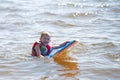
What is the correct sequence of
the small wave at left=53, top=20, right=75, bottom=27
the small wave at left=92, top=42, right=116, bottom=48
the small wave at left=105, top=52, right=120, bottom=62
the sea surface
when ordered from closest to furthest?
1. the sea surface
2. the small wave at left=105, top=52, right=120, bottom=62
3. the small wave at left=92, top=42, right=116, bottom=48
4. the small wave at left=53, top=20, right=75, bottom=27

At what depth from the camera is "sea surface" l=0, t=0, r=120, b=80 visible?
7148 millimetres

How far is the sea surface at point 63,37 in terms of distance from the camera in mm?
7148

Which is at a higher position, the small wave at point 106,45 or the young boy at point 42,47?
the young boy at point 42,47

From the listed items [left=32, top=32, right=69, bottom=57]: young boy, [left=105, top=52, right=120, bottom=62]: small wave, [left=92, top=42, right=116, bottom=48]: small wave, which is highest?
[left=32, top=32, right=69, bottom=57]: young boy

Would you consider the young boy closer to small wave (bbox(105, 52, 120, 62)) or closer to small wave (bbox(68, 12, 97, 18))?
small wave (bbox(105, 52, 120, 62))

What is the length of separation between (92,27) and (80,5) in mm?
4736

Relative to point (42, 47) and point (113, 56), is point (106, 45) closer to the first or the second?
point (113, 56)

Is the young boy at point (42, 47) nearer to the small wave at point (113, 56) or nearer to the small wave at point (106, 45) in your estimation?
the small wave at point (113, 56)

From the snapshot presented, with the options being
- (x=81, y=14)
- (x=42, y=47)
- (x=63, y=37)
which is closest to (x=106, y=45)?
(x=63, y=37)

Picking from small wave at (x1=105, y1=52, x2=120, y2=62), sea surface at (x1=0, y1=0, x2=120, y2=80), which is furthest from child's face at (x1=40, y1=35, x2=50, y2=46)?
small wave at (x1=105, y1=52, x2=120, y2=62)

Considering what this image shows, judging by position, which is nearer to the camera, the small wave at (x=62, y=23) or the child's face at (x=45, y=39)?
the child's face at (x=45, y=39)

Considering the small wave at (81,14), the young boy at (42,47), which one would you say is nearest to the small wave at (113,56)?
the young boy at (42,47)

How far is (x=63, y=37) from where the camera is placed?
10.3 metres

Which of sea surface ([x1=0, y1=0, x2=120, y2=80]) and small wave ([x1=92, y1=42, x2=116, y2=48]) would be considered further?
small wave ([x1=92, y1=42, x2=116, y2=48])
